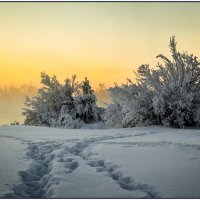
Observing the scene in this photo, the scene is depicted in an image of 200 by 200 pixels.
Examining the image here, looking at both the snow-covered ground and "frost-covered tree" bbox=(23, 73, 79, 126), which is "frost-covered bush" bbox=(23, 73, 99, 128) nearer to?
"frost-covered tree" bbox=(23, 73, 79, 126)

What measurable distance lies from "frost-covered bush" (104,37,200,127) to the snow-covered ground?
3015 mm

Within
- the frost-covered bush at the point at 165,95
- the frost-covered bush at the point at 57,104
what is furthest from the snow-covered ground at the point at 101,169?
the frost-covered bush at the point at 57,104

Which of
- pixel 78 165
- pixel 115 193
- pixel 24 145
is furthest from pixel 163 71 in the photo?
pixel 115 193

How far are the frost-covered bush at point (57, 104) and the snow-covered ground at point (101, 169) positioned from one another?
8.16 m

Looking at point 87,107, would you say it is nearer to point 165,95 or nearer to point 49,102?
point 49,102

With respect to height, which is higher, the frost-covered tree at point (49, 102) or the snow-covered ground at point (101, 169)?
the frost-covered tree at point (49, 102)

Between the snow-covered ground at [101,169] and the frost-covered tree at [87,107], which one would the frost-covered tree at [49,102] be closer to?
the frost-covered tree at [87,107]

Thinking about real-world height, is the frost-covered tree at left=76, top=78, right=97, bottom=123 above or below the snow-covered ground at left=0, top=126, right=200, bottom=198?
above

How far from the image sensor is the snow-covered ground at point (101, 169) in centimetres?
288

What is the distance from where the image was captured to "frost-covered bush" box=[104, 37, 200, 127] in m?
8.42

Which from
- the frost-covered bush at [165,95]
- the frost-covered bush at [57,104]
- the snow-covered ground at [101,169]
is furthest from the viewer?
the frost-covered bush at [57,104]

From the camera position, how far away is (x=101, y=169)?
3.68 metres

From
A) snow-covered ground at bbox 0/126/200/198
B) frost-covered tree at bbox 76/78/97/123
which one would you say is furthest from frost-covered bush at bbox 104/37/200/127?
frost-covered tree at bbox 76/78/97/123

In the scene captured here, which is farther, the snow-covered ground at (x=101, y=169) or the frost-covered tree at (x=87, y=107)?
the frost-covered tree at (x=87, y=107)
